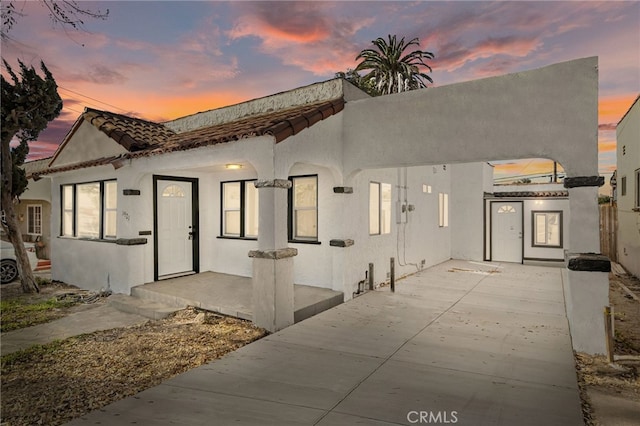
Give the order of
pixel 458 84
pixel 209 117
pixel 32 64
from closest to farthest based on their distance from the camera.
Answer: pixel 458 84 < pixel 32 64 < pixel 209 117

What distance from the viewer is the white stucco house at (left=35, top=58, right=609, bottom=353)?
5.90 meters

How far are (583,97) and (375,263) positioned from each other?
18.3ft

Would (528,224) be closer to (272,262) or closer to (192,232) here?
(272,262)

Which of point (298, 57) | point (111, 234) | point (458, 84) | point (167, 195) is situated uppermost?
point (298, 57)

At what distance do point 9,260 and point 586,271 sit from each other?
14191 millimetres

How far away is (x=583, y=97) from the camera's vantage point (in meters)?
5.78

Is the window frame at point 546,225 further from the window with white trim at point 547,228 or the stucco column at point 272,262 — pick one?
the stucco column at point 272,262

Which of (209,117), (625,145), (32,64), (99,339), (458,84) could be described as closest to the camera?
(99,339)

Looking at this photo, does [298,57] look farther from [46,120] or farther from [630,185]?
[630,185]

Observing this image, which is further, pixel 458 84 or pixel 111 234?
pixel 111 234

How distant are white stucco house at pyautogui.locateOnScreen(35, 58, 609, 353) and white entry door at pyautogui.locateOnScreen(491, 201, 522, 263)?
3.64 metres

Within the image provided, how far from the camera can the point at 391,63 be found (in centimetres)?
2544

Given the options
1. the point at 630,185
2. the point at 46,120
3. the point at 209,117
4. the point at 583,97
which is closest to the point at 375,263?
the point at 583,97

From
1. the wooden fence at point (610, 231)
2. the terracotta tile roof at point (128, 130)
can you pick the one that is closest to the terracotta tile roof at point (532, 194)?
the wooden fence at point (610, 231)
